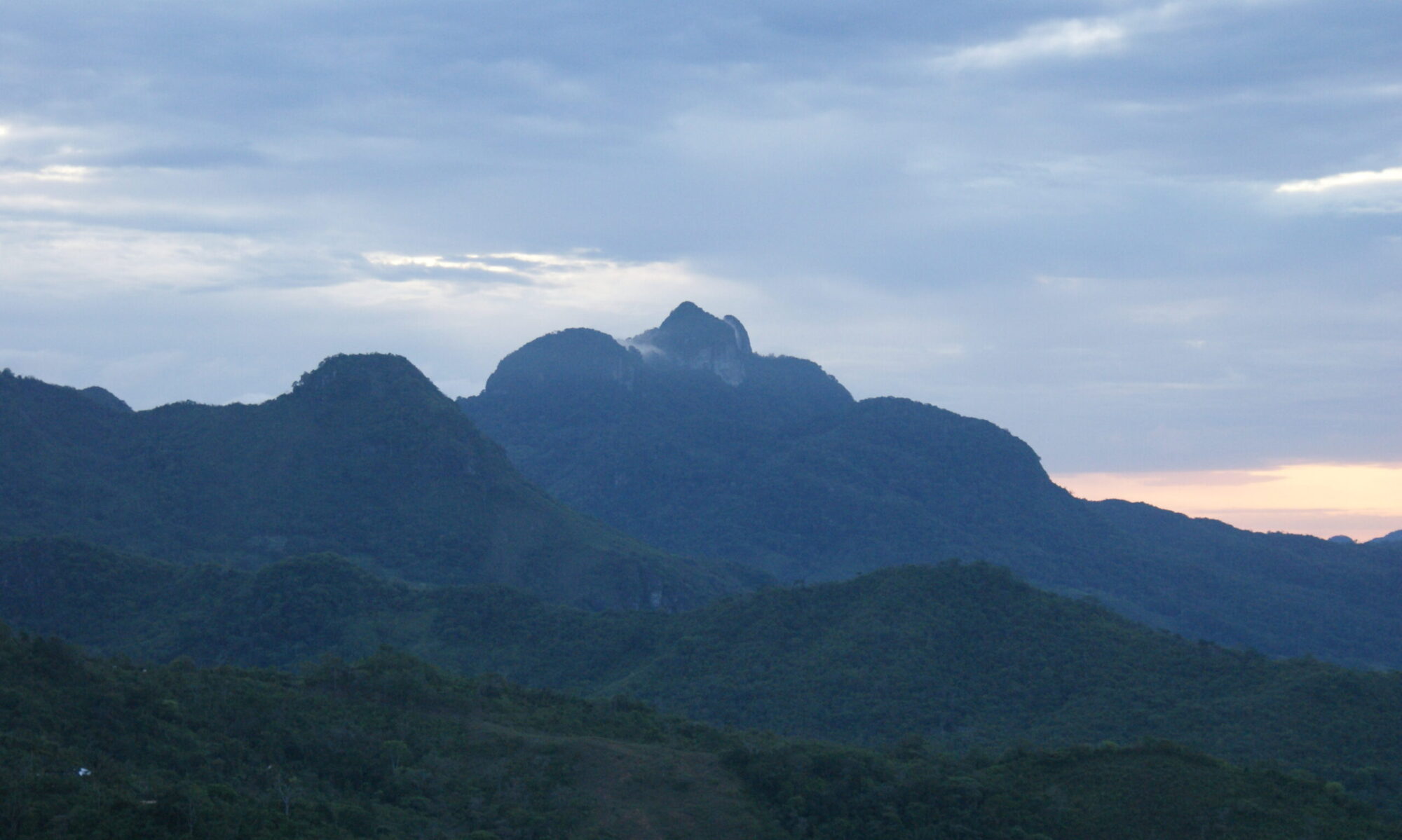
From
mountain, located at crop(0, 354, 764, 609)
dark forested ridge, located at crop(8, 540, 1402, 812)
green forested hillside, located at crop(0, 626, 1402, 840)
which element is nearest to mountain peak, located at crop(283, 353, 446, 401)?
mountain, located at crop(0, 354, 764, 609)

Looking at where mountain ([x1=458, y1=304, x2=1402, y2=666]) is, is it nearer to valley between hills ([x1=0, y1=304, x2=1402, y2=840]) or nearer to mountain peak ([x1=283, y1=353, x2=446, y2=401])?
valley between hills ([x1=0, y1=304, x2=1402, y2=840])

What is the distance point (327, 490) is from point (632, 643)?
51041mm

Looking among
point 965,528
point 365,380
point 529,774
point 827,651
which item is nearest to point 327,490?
point 365,380

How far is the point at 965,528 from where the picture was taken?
17225 centimetres

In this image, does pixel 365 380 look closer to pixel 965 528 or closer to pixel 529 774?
pixel 965 528

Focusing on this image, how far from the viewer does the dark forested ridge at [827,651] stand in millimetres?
58469

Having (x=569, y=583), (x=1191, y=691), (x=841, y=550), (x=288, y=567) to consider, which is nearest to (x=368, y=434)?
(x=569, y=583)

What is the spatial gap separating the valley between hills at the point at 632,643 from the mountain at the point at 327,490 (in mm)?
408

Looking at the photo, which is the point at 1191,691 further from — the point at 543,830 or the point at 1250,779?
the point at 543,830

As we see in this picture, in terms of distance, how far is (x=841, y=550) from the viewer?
16400 cm

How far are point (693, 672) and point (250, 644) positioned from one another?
28177 mm

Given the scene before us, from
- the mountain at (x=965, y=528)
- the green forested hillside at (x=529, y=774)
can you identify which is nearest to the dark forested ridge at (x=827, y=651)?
the green forested hillside at (x=529, y=774)

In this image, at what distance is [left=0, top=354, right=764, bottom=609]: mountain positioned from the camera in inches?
4409

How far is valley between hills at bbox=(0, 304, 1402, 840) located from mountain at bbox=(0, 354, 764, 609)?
1.34 feet
